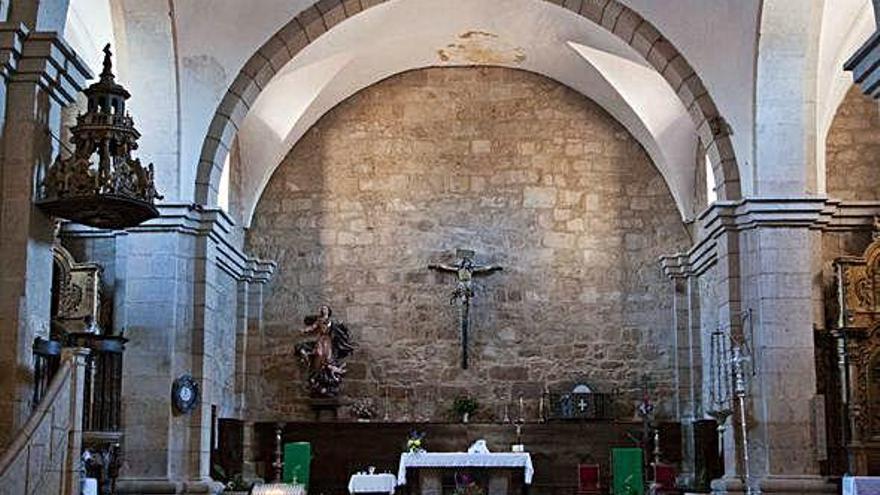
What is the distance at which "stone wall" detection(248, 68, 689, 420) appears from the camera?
16938 mm

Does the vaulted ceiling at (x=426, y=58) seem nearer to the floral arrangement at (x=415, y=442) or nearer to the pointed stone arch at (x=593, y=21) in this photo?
the pointed stone arch at (x=593, y=21)

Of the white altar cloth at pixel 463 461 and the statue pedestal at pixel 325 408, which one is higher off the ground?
the statue pedestal at pixel 325 408

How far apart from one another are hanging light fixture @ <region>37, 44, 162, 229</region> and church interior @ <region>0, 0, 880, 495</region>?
26 millimetres

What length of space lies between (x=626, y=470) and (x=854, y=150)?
451 centimetres

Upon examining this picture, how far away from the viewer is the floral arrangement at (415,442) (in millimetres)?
14523

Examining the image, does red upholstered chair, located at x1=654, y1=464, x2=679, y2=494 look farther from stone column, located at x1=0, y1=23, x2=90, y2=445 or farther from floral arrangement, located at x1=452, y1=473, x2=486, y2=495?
stone column, located at x1=0, y1=23, x2=90, y2=445

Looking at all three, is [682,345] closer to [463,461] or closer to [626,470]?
[626,470]

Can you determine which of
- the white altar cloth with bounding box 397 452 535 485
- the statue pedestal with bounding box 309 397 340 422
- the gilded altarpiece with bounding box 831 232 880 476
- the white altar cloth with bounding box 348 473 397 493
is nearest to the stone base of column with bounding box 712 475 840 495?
the gilded altarpiece with bounding box 831 232 880 476

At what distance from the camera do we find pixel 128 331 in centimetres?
1265

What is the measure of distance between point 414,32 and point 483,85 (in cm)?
188

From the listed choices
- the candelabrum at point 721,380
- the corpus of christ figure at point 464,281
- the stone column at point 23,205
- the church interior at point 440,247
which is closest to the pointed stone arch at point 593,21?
the church interior at point 440,247

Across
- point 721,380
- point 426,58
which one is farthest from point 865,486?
point 426,58

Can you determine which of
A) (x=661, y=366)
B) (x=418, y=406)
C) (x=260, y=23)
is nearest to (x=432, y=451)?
(x=418, y=406)

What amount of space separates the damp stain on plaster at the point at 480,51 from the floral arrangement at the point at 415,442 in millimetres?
5218
